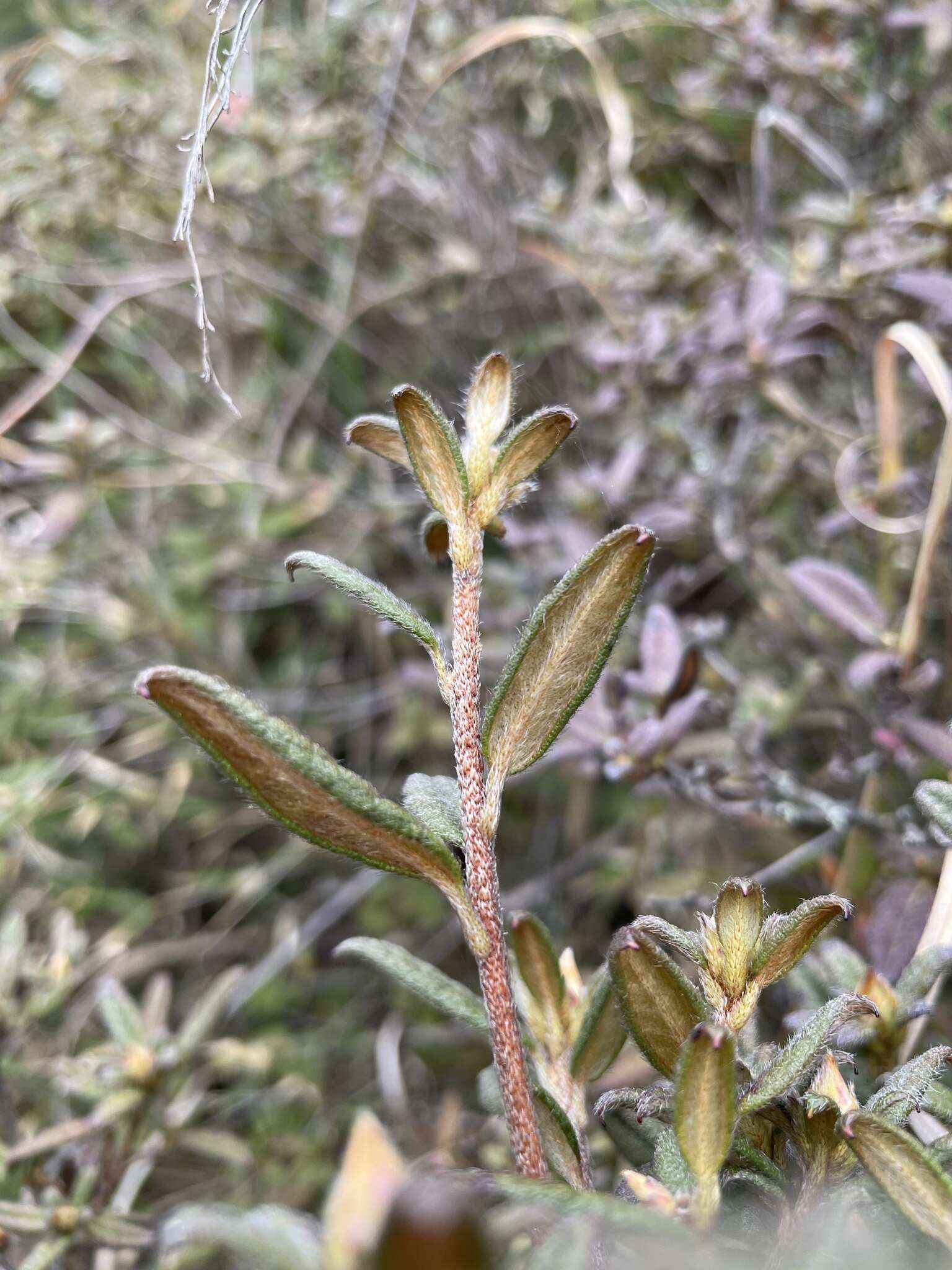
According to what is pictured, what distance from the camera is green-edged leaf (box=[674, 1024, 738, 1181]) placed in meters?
0.40

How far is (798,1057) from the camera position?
1.42 feet

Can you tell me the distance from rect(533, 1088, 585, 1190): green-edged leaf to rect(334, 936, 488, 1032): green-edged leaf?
0.21ft

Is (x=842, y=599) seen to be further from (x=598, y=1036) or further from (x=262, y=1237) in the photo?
(x=262, y=1237)

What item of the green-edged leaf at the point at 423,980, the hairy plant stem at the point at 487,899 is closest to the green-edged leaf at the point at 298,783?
the hairy plant stem at the point at 487,899

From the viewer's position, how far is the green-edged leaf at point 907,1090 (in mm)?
458

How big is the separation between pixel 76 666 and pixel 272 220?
825 mm

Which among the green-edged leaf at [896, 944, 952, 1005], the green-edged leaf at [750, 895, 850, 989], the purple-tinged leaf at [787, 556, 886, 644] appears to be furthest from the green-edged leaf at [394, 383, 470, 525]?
the purple-tinged leaf at [787, 556, 886, 644]

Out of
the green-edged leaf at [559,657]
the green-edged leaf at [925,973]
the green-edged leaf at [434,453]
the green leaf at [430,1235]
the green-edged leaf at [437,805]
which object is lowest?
the green leaf at [430,1235]

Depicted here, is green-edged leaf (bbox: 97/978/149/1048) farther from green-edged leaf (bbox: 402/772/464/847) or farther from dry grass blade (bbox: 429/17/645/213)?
dry grass blade (bbox: 429/17/645/213)

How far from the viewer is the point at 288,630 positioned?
1818 millimetres

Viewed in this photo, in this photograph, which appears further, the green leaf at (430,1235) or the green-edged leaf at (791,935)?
the green-edged leaf at (791,935)

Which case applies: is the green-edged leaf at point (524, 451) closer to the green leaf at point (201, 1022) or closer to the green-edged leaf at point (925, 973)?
the green-edged leaf at point (925, 973)

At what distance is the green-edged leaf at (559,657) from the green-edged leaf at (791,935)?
135 mm

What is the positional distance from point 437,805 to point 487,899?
59mm
